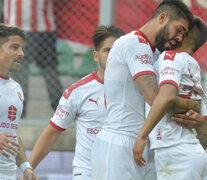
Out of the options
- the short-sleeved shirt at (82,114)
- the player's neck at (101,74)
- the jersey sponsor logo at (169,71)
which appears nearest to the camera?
the jersey sponsor logo at (169,71)

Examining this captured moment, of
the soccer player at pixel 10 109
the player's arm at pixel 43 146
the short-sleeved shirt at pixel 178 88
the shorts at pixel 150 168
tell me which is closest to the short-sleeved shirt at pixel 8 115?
the soccer player at pixel 10 109

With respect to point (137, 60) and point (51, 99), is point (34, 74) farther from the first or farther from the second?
point (137, 60)

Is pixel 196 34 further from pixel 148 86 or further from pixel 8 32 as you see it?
pixel 8 32

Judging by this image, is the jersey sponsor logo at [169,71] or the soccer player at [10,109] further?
the soccer player at [10,109]

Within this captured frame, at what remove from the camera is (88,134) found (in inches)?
213

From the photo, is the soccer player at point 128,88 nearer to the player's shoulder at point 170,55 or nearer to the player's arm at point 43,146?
the player's shoulder at point 170,55

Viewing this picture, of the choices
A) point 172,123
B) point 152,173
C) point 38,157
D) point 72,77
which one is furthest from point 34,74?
point 172,123

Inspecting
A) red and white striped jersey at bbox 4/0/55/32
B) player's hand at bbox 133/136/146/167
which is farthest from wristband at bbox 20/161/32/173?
red and white striped jersey at bbox 4/0/55/32

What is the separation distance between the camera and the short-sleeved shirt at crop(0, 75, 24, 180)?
5.04 metres

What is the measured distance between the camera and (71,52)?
320 inches

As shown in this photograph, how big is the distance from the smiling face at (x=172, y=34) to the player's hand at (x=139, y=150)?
2.18ft

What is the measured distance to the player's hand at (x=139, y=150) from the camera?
13.3ft

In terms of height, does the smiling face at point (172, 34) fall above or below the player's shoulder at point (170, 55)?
above

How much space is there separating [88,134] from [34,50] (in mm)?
2685
